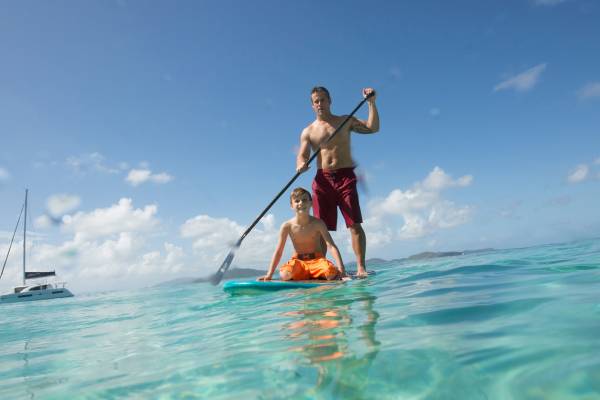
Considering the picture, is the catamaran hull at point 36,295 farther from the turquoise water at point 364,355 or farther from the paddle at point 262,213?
the turquoise water at point 364,355

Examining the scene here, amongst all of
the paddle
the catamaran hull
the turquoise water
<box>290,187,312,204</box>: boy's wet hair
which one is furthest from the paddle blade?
the catamaran hull

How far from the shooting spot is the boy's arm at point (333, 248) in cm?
562

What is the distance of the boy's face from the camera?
6031 millimetres

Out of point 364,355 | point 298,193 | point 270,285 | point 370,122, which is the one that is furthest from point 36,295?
point 364,355

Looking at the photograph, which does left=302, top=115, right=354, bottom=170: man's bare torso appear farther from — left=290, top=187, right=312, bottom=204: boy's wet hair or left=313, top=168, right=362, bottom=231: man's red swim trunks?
left=290, top=187, right=312, bottom=204: boy's wet hair

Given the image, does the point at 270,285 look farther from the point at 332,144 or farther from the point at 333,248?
the point at 332,144

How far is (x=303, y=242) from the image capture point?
6133mm

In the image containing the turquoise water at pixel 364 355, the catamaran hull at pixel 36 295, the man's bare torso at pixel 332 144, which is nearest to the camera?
the turquoise water at pixel 364 355

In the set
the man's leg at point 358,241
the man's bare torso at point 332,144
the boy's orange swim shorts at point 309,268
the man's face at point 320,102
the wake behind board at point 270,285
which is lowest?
the wake behind board at point 270,285

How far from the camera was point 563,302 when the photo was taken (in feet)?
7.77

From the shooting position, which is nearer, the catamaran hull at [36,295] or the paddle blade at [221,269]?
the paddle blade at [221,269]

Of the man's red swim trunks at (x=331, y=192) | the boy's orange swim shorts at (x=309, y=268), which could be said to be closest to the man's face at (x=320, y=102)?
the man's red swim trunks at (x=331, y=192)

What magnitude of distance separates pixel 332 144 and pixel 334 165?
14.0 inches

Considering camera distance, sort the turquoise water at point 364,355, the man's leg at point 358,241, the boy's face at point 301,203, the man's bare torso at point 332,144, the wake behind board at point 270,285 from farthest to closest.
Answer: the man's bare torso at point 332,144, the man's leg at point 358,241, the boy's face at point 301,203, the wake behind board at point 270,285, the turquoise water at point 364,355
